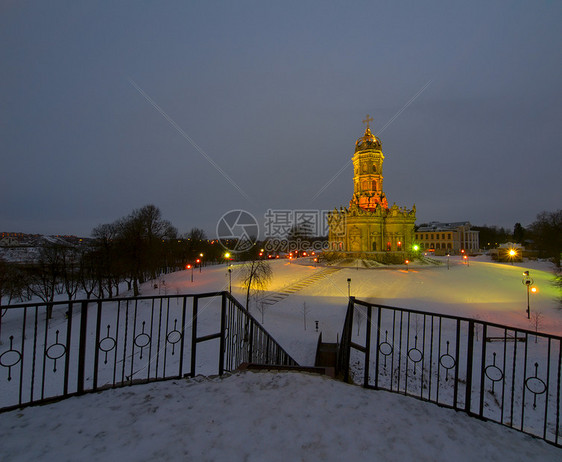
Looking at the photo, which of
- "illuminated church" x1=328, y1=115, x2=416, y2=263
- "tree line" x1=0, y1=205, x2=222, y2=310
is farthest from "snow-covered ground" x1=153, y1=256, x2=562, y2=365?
"illuminated church" x1=328, y1=115, x2=416, y2=263

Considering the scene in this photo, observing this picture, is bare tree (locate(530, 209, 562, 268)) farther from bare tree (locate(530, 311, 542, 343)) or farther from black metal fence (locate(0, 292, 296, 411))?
black metal fence (locate(0, 292, 296, 411))

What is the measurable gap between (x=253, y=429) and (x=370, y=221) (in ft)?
147

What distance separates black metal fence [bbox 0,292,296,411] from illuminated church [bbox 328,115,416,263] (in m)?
28.9

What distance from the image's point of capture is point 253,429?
10.5 feet

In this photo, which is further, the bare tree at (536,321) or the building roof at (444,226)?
the building roof at (444,226)

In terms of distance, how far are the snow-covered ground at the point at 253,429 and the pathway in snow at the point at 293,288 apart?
1989cm

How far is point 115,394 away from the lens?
391cm

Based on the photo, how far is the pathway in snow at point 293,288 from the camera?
24.3m

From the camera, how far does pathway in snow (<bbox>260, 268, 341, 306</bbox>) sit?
24312 mm

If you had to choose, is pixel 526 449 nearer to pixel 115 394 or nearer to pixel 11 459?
pixel 115 394

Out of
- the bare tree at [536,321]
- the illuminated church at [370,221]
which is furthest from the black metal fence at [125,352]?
the illuminated church at [370,221]

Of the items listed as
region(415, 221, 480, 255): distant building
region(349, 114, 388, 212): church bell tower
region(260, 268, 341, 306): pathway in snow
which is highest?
region(349, 114, 388, 212): church bell tower

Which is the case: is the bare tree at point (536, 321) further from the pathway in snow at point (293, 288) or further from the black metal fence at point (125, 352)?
the pathway in snow at point (293, 288)

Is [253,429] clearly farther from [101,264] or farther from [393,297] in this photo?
[101,264]
